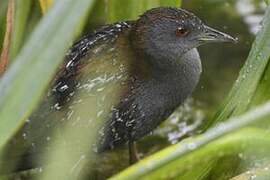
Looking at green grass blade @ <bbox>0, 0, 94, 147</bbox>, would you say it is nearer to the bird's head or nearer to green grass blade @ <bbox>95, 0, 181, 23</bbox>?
the bird's head

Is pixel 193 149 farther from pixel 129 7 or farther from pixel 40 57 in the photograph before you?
pixel 129 7

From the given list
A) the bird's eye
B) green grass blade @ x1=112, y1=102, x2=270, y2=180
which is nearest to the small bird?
the bird's eye

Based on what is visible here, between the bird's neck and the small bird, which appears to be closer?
the small bird

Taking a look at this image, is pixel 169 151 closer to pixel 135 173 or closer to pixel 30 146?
pixel 135 173

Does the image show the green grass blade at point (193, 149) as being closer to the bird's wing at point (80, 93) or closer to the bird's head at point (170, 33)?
the bird's wing at point (80, 93)

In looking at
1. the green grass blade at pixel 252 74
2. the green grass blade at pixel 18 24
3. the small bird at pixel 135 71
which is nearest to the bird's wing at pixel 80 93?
the small bird at pixel 135 71

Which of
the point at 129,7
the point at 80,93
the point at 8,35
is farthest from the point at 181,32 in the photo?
the point at 8,35
